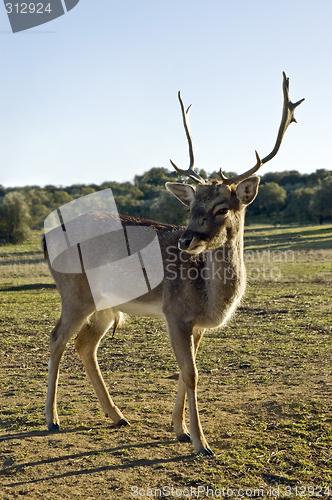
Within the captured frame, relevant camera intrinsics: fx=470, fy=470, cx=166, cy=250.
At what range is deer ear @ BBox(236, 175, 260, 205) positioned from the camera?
5.03m

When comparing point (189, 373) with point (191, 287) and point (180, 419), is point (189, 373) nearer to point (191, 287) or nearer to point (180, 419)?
point (180, 419)

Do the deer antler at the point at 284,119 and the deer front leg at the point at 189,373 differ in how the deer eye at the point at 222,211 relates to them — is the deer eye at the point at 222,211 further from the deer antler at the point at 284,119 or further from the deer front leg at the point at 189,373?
the deer front leg at the point at 189,373

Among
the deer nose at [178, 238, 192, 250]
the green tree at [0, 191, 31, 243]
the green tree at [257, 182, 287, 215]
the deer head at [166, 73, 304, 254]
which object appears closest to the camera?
the deer nose at [178, 238, 192, 250]

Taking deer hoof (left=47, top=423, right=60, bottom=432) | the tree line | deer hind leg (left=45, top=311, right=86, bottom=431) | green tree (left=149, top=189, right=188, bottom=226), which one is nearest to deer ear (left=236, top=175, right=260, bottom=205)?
deer hind leg (left=45, top=311, right=86, bottom=431)

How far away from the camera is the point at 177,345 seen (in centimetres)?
503


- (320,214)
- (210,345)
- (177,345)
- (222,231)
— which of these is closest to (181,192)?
(222,231)

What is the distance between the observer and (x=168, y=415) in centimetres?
564

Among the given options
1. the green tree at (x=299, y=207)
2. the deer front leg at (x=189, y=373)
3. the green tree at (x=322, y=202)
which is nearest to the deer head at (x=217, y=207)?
the deer front leg at (x=189, y=373)

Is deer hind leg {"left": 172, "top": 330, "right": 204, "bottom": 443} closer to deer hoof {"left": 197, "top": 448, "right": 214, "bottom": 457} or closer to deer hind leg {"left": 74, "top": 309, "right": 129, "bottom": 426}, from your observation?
deer hoof {"left": 197, "top": 448, "right": 214, "bottom": 457}

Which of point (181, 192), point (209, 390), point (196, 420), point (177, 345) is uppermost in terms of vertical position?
point (181, 192)

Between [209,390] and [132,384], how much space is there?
3.60 feet

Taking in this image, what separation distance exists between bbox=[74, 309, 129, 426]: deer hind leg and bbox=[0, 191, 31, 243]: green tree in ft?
95.9

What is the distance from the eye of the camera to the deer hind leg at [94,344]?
18.7 ft

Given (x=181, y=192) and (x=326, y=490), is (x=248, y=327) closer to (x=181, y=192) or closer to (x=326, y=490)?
(x=181, y=192)
